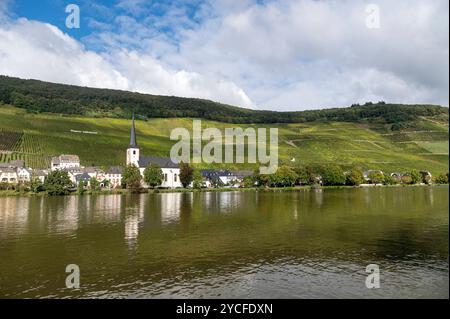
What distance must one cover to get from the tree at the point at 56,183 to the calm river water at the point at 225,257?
173 feet

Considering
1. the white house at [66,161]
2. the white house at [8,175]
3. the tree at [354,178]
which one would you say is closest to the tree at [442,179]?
the tree at [354,178]

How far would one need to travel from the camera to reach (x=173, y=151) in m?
176

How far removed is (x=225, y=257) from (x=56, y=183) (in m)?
81.7

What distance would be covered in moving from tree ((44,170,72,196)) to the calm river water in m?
52.6

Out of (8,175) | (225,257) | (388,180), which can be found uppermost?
(8,175)

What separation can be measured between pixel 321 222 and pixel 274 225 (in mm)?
6110

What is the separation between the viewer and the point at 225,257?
27.9 meters

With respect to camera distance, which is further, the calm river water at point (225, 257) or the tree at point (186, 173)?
the tree at point (186, 173)

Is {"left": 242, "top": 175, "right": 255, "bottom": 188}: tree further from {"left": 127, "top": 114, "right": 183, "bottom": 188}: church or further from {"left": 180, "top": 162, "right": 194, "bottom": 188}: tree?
{"left": 127, "top": 114, "right": 183, "bottom": 188}: church

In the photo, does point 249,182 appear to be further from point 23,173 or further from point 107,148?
point 23,173

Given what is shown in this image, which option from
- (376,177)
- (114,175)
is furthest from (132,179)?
(376,177)

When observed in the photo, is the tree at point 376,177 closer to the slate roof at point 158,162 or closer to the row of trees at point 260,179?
the row of trees at point 260,179

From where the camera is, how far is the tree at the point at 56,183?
317ft
